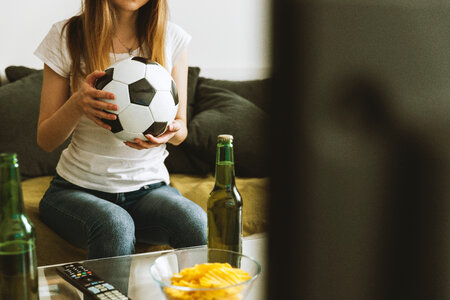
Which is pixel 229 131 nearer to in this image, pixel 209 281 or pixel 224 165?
pixel 224 165

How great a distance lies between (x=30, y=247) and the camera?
719 millimetres

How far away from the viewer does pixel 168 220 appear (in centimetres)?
126

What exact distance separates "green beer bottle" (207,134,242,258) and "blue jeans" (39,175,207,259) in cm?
33

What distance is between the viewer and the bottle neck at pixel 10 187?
669mm

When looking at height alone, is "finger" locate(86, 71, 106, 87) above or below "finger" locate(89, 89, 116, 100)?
above

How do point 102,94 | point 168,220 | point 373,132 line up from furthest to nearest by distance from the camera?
point 168,220, point 102,94, point 373,132

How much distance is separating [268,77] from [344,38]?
3 centimetres

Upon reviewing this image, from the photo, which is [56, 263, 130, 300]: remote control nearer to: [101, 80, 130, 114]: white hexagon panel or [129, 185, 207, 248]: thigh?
[129, 185, 207, 248]: thigh

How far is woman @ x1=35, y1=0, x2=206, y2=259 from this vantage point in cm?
123

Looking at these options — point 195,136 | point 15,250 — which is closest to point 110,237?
point 15,250

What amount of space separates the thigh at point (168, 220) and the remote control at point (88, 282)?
29cm

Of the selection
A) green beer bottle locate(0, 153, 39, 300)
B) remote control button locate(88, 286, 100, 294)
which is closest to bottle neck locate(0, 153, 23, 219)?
green beer bottle locate(0, 153, 39, 300)

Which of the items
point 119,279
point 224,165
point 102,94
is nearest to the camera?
point 224,165

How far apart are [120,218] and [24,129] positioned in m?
1.01
